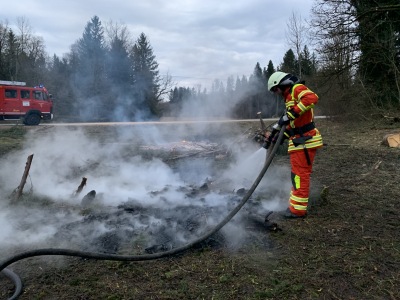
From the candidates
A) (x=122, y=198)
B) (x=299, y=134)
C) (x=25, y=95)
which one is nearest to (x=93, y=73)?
(x=25, y=95)

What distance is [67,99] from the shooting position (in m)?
22.1

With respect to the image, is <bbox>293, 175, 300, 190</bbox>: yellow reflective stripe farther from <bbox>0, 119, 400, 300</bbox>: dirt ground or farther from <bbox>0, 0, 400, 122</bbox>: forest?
<bbox>0, 0, 400, 122</bbox>: forest

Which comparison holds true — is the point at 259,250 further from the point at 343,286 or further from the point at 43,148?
the point at 43,148

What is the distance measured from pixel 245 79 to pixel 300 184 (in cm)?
1063

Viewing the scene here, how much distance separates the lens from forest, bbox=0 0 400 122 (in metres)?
15.2

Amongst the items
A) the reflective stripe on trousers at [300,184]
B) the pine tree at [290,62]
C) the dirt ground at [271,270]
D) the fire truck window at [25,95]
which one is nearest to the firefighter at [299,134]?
the reflective stripe on trousers at [300,184]

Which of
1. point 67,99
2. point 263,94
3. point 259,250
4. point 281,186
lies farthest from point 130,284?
point 67,99

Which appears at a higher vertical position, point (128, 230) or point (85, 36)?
point (85, 36)

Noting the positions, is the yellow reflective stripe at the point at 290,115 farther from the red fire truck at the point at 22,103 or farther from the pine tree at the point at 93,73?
the red fire truck at the point at 22,103

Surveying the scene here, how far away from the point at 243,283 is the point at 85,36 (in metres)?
18.3

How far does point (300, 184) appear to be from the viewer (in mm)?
4828

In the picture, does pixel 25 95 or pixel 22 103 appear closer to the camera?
pixel 22 103

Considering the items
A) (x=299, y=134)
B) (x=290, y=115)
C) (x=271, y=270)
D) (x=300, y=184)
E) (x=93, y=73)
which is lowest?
(x=271, y=270)

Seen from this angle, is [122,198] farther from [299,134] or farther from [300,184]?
[299,134]
